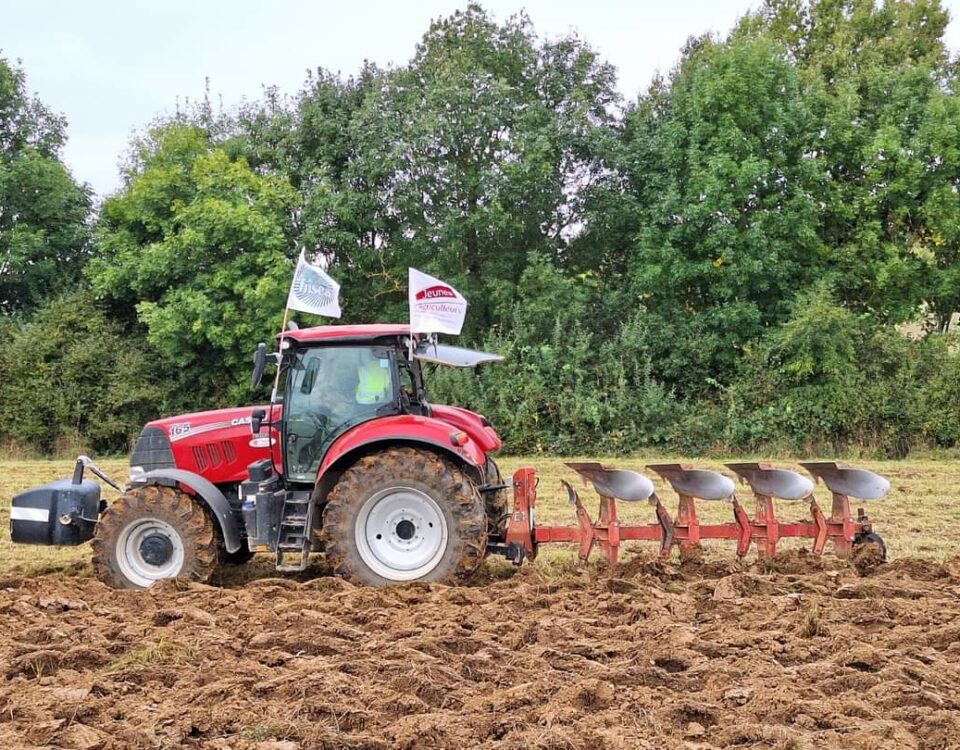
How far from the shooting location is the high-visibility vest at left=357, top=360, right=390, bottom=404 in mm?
7750

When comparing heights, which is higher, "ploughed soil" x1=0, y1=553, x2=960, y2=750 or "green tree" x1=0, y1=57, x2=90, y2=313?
"green tree" x1=0, y1=57, x2=90, y2=313

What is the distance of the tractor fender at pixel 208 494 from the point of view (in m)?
7.61

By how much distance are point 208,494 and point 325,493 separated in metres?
0.82

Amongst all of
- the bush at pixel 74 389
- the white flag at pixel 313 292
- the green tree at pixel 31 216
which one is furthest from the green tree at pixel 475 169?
the white flag at pixel 313 292

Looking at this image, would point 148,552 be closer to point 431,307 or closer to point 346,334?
point 346,334

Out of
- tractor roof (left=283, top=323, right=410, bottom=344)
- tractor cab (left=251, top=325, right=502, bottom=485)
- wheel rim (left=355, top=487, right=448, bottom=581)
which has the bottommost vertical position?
wheel rim (left=355, top=487, right=448, bottom=581)

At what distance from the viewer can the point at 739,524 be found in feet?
26.6

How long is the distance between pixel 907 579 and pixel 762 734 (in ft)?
11.6

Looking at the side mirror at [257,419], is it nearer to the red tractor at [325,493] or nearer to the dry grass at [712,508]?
the red tractor at [325,493]

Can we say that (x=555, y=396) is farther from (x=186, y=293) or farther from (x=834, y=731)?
(x=834, y=731)

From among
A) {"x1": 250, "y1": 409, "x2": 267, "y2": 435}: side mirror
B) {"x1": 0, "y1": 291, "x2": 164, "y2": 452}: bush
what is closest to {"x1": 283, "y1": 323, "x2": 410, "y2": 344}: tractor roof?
{"x1": 250, "y1": 409, "x2": 267, "y2": 435}: side mirror

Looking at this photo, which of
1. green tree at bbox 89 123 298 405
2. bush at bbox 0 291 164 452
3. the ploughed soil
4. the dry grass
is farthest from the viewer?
bush at bbox 0 291 164 452

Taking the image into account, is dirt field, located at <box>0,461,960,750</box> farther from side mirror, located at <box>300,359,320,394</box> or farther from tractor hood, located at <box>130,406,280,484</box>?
side mirror, located at <box>300,359,320,394</box>

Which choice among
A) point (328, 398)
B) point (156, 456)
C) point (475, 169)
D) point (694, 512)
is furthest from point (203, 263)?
point (694, 512)
